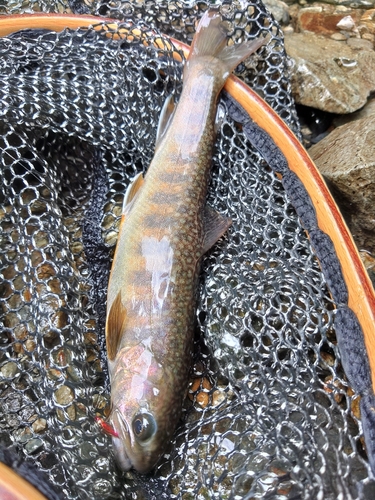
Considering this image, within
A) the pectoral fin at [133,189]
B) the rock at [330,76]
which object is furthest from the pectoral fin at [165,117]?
the rock at [330,76]

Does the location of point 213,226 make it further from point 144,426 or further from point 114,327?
point 144,426

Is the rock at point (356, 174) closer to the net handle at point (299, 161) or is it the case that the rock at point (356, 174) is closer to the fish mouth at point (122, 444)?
the net handle at point (299, 161)

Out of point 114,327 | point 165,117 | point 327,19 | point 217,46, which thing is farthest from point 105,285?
point 327,19

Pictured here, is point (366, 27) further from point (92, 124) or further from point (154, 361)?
point (154, 361)

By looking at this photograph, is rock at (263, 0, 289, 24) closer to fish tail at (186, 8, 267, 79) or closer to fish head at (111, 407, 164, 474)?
fish tail at (186, 8, 267, 79)

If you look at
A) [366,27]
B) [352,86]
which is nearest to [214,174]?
[352,86]

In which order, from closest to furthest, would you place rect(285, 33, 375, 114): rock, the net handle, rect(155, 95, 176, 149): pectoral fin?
the net handle < rect(155, 95, 176, 149): pectoral fin < rect(285, 33, 375, 114): rock

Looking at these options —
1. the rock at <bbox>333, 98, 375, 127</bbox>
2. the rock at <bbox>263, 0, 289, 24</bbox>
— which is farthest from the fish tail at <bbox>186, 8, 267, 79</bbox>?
the rock at <bbox>263, 0, 289, 24</bbox>

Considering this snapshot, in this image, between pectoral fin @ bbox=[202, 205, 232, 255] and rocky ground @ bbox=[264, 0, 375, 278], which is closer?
pectoral fin @ bbox=[202, 205, 232, 255]
